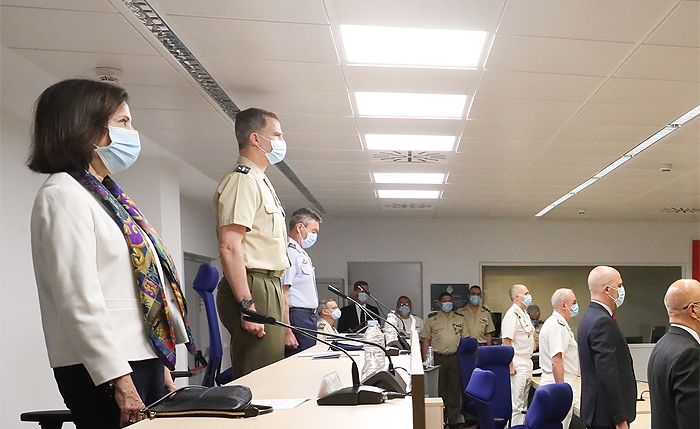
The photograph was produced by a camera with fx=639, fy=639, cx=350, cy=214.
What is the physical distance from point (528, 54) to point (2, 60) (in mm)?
2839

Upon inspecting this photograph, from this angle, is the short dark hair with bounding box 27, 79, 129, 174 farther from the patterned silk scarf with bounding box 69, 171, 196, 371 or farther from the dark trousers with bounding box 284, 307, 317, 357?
the dark trousers with bounding box 284, 307, 317, 357

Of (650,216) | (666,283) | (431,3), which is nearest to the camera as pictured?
(431,3)

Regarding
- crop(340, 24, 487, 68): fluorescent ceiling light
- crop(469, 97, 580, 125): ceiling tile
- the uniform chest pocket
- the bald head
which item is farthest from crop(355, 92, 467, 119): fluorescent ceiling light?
the uniform chest pocket

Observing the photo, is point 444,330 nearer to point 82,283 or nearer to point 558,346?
point 558,346

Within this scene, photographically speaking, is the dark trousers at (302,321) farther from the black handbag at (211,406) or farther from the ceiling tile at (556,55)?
the black handbag at (211,406)

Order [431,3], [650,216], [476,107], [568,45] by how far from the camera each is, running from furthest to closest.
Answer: [650,216]
[476,107]
[568,45]
[431,3]

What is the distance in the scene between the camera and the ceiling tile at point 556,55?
328 centimetres

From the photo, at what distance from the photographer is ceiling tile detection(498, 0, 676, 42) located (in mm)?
2850

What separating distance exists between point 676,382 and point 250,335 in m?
2.11

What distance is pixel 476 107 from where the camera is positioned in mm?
4434

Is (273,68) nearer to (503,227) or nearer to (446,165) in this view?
(446,165)

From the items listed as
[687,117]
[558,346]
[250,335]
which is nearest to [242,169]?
[250,335]

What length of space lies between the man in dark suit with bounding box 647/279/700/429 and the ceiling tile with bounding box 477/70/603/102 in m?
1.32

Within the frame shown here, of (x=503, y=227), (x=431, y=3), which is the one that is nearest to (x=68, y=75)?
(x=431, y=3)
